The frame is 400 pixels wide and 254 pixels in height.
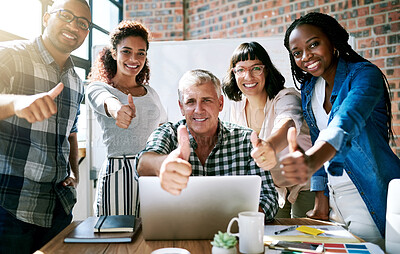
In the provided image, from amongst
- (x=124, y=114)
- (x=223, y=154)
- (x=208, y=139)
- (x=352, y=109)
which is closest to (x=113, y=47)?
(x=124, y=114)

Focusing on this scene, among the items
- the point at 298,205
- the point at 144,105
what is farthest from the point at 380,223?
the point at 144,105

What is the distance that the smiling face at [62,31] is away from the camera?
1.76m

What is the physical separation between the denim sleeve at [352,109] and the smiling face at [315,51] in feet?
0.52

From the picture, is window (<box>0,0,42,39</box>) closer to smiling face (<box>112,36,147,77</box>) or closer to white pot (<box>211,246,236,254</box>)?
smiling face (<box>112,36,147,77</box>)

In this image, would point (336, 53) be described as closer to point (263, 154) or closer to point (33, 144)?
point (263, 154)

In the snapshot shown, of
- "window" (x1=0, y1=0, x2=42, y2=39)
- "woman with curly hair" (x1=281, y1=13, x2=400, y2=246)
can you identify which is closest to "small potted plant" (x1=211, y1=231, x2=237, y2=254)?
"woman with curly hair" (x1=281, y1=13, x2=400, y2=246)

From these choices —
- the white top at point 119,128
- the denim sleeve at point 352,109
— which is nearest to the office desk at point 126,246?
the denim sleeve at point 352,109

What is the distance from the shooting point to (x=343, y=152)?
1084mm

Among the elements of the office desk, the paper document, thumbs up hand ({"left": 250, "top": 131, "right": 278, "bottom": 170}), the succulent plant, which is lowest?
the office desk

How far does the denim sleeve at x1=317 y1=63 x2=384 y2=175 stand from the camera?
1084mm

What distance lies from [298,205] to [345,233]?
869 mm

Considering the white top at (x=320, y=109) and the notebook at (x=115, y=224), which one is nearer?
the notebook at (x=115, y=224)

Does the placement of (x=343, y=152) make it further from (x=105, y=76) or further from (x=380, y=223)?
(x=105, y=76)

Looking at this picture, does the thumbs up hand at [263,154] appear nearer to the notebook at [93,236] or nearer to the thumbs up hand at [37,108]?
the notebook at [93,236]
